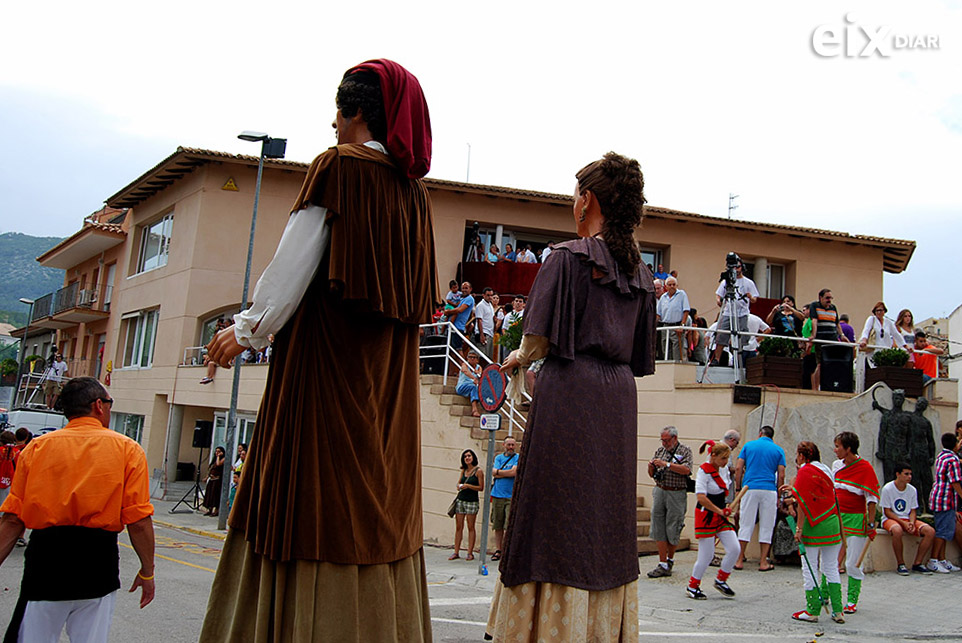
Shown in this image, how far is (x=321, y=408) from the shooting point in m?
2.91

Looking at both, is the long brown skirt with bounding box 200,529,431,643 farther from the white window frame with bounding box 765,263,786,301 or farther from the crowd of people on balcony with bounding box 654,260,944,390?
the white window frame with bounding box 765,263,786,301

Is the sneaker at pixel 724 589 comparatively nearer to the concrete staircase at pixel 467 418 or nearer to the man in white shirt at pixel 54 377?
the concrete staircase at pixel 467 418

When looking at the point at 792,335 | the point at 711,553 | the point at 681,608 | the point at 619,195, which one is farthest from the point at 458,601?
the point at 792,335

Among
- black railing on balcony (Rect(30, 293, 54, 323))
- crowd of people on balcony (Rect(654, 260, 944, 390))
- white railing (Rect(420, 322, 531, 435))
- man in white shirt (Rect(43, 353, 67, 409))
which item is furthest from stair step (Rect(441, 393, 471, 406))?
black railing on balcony (Rect(30, 293, 54, 323))

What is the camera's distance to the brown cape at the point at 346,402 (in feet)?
9.37

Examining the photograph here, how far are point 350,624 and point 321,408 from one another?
0.73 m

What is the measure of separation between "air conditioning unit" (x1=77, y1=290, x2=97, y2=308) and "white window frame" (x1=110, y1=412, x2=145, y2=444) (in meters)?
5.07

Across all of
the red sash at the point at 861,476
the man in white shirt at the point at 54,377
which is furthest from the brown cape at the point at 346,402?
the man in white shirt at the point at 54,377

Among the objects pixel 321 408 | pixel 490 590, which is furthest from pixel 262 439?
pixel 490 590

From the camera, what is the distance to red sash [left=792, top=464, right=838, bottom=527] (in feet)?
26.7

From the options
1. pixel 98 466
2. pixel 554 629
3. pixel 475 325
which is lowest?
pixel 554 629

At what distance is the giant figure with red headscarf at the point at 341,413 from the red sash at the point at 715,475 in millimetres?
7278

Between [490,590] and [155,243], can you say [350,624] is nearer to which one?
[490,590]

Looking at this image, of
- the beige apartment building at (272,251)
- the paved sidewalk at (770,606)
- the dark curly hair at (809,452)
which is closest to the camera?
the paved sidewalk at (770,606)
